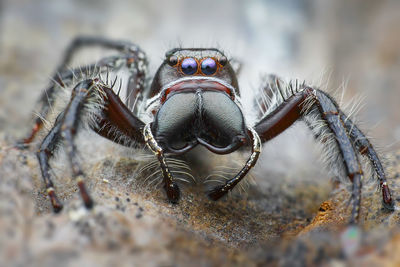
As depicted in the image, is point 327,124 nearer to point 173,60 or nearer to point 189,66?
point 189,66

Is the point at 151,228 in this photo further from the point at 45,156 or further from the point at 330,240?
the point at 45,156

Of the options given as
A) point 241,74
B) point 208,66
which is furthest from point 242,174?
point 241,74

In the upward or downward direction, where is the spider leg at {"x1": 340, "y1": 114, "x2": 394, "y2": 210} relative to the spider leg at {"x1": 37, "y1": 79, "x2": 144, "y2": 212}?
downward

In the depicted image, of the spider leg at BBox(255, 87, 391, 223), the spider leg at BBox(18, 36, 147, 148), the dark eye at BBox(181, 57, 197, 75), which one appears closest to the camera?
the spider leg at BBox(255, 87, 391, 223)

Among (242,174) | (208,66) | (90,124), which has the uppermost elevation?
(208,66)

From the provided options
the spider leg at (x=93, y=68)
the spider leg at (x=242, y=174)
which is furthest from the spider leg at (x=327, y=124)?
the spider leg at (x=93, y=68)

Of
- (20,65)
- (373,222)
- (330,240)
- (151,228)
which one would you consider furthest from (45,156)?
(20,65)

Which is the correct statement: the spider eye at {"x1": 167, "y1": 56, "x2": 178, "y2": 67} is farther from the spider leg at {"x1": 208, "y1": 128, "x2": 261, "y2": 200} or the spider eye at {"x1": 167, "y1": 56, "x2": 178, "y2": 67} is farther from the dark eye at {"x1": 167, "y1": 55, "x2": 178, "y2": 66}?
the spider leg at {"x1": 208, "y1": 128, "x2": 261, "y2": 200}

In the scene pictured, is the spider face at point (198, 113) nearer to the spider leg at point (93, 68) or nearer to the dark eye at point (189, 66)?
the dark eye at point (189, 66)

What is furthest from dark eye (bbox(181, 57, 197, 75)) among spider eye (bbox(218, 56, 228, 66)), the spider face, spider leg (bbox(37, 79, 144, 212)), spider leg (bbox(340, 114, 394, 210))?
spider leg (bbox(340, 114, 394, 210))
